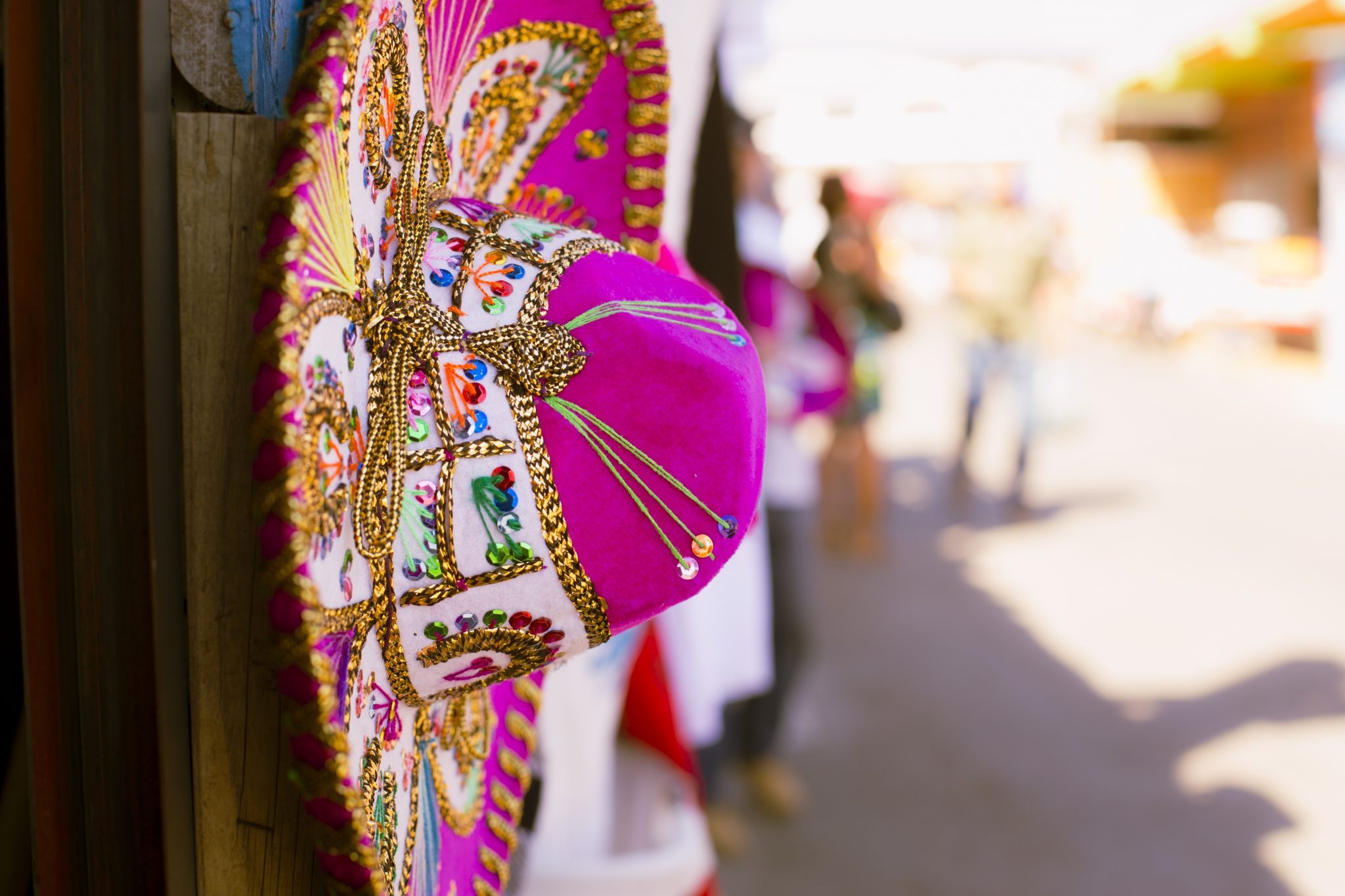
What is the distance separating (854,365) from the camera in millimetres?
3980

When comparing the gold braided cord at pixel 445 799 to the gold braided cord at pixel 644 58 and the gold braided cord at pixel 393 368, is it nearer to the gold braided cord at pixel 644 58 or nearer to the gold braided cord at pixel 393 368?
the gold braided cord at pixel 393 368

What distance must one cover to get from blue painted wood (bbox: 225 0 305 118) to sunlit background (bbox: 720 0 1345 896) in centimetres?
124

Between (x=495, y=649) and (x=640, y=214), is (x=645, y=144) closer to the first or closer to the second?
(x=640, y=214)

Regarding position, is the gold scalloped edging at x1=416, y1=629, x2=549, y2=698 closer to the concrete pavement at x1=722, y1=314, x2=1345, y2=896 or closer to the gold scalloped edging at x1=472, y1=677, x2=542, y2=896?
the gold scalloped edging at x1=472, y1=677, x2=542, y2=896

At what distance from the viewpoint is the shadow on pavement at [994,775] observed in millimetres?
2277

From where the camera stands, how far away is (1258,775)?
2621 mm

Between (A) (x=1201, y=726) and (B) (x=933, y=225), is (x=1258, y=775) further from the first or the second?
(B) (x=933, y=225)

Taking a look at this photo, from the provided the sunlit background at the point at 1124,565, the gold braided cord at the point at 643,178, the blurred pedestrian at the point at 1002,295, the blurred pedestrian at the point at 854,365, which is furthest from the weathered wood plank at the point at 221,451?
the blurred pedestrian at the point at 1002,295

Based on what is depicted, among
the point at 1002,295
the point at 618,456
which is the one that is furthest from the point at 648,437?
the point at 1002,295

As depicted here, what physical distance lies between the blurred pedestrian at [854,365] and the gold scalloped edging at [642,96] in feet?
6.76

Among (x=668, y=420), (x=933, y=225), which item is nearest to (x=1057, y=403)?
(x=668, y=420)

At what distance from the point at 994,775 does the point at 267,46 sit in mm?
2674

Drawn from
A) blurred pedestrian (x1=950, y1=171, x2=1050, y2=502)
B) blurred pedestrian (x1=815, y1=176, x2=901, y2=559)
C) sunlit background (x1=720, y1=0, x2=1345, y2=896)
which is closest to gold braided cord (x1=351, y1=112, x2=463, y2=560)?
sunlit background (x1=720, y1=0, x2=1345, y2=896)

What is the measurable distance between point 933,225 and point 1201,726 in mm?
11153
